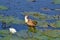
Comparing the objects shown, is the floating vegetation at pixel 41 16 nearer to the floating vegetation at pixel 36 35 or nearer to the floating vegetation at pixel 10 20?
the floating vegetation at pixel 10 20

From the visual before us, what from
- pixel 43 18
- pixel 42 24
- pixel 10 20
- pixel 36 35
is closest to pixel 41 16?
pixel 43 18

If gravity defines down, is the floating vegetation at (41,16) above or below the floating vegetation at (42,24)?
above

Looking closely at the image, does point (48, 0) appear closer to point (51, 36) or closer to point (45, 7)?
point (45, 7)

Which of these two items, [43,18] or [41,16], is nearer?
[43,18]

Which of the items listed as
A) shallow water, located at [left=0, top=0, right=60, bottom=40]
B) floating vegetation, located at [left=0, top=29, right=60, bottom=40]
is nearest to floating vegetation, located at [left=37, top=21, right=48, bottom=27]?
shallow water, located at [left=0, top=0, right=60, bottom=40]

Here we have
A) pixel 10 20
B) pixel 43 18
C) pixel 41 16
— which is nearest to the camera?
pixel 10 20

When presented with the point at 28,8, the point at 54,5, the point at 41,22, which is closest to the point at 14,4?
the point at 28,8

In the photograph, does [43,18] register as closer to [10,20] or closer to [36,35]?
[10,20]

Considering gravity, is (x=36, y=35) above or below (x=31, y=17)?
below

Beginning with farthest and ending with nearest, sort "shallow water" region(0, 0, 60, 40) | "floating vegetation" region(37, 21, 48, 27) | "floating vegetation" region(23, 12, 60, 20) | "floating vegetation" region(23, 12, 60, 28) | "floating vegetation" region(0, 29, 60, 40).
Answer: "floating vegetation" region(23, 12, 60, 20) → "floating vegetation" region(23, 12, 60, 28) → "floating vegetation" region(37, 21, 48, 27) → "shallow water" region(0, 0, 60, 40) → "floating vegetation" region(0, 29, 60, 40)

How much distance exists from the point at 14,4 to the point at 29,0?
89cm

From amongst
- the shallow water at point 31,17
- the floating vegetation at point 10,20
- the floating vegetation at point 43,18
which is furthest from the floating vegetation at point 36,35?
the floating vegetation at point 10,20

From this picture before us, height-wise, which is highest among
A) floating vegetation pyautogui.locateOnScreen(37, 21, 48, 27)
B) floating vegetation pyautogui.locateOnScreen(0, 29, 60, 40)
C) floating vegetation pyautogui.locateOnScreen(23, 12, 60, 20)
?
floating vegetation pyautogui.locateOnScreen(23, 12, 60, 20)

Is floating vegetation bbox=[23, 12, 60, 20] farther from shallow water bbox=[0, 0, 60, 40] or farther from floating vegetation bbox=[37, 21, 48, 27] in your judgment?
floating vegetation bbox=[37, 21, 48, 27]
